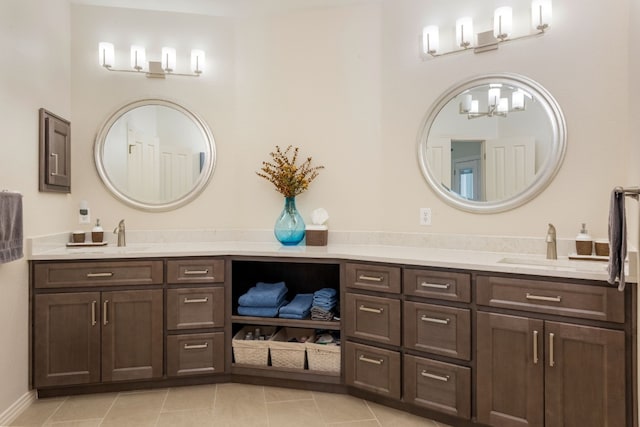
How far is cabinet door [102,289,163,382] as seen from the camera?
235 centimetres

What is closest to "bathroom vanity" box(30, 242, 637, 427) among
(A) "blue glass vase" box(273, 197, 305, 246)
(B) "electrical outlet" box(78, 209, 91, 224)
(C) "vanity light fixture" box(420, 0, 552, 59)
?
(A) "blue glass vase" box(273, 197, 305, 246)

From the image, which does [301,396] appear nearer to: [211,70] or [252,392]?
[252,392]

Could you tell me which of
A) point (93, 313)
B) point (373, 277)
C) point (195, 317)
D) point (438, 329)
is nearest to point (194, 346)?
point (195, 317)

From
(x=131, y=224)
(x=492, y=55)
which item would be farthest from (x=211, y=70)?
(x=492, y=55)

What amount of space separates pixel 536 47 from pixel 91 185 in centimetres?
308

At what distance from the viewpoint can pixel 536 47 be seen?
2.27 meters

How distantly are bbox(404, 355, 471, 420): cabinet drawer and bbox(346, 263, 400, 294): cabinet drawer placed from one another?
389 mm

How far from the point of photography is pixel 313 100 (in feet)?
9.50

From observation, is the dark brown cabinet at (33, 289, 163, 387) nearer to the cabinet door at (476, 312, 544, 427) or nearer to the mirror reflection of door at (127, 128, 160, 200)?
the mirror reflection of door at (127, 128, 160, 200)

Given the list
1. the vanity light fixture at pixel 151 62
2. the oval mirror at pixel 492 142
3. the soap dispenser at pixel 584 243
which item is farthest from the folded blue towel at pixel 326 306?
the vanity light fixture at pixel 151 62

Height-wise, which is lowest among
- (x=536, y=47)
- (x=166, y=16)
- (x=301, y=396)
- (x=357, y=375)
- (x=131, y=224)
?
(x=301, y=396)

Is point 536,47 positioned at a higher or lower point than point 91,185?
higher

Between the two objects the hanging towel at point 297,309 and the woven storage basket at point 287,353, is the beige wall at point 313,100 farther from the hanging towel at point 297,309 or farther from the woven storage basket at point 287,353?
the woven storage basket at point 287,353

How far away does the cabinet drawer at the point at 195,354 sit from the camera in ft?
7.95
